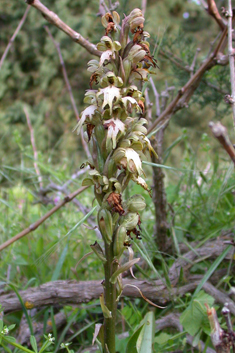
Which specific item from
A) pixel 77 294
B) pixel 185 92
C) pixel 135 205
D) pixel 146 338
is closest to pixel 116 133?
pixel 135 205

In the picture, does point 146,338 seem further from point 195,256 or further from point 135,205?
point 195,256

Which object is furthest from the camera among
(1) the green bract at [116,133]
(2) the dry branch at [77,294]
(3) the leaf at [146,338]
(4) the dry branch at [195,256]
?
(4) the dry branch at [195,256]

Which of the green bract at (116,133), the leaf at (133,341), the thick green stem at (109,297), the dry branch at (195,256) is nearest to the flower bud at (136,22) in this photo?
the green bract at (116,133)

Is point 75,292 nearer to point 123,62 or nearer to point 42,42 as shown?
point 123,62

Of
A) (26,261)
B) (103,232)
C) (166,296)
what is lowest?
(166,296)

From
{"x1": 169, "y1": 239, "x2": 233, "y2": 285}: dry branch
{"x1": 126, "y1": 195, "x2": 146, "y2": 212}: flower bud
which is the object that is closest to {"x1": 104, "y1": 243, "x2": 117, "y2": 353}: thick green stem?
{"x1": 126, "y1": 195, "x2": 146, "y2": 212}: flower bud

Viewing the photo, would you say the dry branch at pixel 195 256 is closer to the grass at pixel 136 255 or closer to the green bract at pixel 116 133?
the grass at pixel 136 255

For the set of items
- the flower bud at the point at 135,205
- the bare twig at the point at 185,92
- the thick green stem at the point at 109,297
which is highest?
the bare twig at the point at 185,92

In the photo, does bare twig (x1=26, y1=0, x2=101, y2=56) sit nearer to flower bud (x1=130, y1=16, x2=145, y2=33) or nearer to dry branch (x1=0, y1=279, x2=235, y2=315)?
flower bud (x1=130, y1=16, x2=145, y2=33)

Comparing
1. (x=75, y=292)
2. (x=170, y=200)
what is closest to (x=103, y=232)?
(x=75, y=292)
